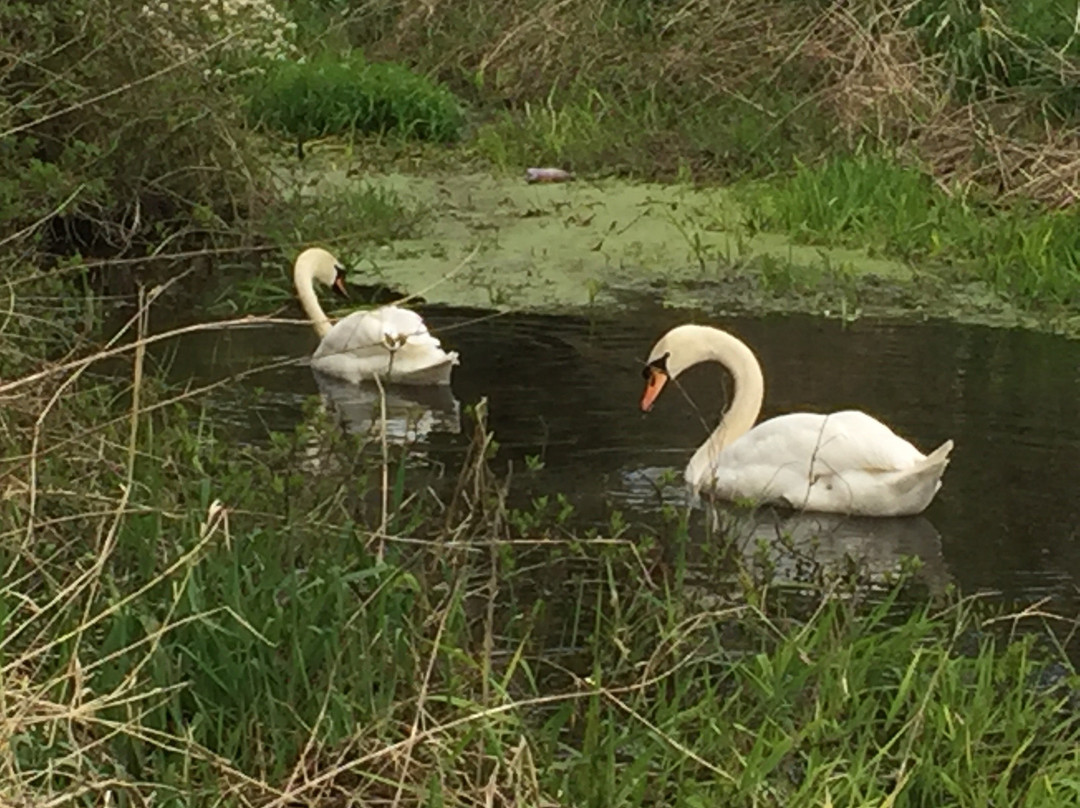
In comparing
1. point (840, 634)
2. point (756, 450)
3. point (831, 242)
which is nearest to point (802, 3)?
point (831, 242)

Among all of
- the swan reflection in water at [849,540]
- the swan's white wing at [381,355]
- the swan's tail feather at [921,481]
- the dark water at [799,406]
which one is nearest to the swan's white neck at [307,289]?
the dark water at [799,406]

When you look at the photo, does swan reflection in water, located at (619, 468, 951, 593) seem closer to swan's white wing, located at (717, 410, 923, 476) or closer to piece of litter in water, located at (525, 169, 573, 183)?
swan's white wing, located at (717, 410, 923, 476)

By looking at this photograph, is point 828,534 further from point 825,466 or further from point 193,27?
point 193,27

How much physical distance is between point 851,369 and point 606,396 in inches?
40.1

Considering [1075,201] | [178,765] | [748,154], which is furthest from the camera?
[748,154]

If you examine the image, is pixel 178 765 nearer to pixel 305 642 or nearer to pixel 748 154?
pixel 305 642

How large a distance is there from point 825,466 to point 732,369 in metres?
0.74

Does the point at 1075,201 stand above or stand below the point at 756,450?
below

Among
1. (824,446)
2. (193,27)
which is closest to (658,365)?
(824,446)

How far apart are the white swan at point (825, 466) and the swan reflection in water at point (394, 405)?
41.1 inches

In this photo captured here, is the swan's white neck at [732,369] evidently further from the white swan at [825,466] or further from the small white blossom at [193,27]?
the small white blossom at [193,27]

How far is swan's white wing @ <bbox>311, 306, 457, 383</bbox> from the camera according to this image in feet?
25.5

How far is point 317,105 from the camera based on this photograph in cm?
1357

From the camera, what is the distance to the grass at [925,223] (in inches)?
380
